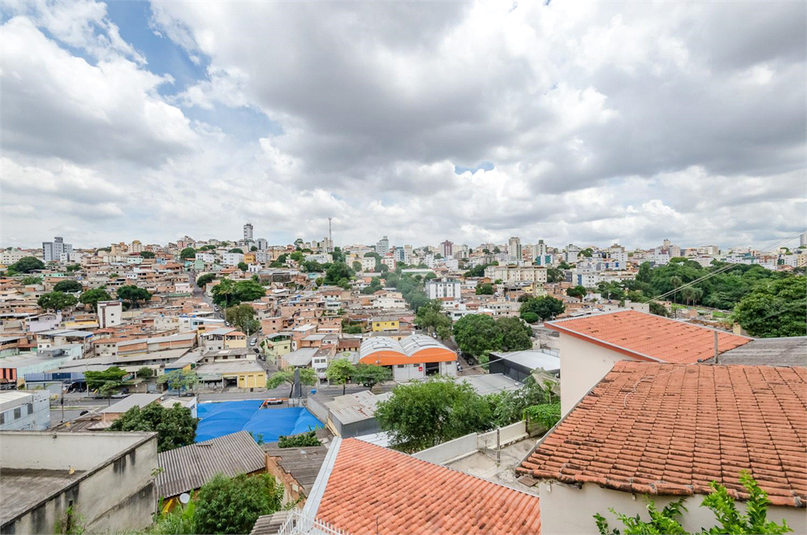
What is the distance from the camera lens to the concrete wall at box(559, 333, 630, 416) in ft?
16.9

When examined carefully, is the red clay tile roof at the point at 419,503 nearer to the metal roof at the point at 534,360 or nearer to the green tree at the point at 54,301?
the metal roof at the point at 534,360

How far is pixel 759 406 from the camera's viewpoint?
2.68m

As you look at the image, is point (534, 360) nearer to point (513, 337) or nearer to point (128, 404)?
point (513, 337)

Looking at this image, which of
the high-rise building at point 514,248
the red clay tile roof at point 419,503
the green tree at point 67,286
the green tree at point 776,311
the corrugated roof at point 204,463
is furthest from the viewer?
the high-rise building at point 514,248

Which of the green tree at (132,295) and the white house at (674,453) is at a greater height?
the white house at (674,453)

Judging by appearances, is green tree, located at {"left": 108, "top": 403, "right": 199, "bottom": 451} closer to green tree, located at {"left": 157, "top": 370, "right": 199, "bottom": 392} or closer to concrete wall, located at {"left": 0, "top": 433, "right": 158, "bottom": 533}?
concrete wall, located at {"left": 0, "top": 433, "right": 158, "bottom": 533}

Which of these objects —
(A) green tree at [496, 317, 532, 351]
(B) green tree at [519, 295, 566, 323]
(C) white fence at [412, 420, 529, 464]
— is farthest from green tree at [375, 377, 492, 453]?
(B) green tree at [519, 295, 566, 323]

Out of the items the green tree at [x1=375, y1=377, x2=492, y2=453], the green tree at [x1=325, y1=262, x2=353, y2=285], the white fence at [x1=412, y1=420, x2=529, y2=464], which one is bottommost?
the green tree at [x1=375, y1=377, x2=492, y2=453]

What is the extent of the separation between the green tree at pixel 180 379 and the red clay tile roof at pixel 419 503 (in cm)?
2239

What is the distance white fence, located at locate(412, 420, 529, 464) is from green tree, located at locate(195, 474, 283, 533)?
2561mm

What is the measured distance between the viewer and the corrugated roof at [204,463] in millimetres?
7582

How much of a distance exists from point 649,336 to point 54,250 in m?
110

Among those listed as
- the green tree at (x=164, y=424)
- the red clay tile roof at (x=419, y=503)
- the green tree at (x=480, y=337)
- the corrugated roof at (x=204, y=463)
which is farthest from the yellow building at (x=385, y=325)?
the red clay tile roof at (x=419, y=503)

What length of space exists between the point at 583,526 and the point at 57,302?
159ft
